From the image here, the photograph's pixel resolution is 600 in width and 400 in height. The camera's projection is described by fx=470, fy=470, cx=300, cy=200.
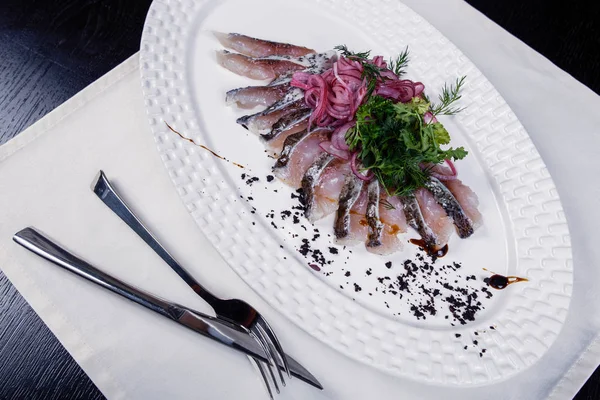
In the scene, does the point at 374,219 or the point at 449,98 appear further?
the point at 449,98

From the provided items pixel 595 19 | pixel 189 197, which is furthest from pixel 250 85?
pixel 595 19

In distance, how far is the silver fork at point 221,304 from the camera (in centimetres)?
212

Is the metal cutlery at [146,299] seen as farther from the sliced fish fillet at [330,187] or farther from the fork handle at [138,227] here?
the sliced fish fillet at [330,187]

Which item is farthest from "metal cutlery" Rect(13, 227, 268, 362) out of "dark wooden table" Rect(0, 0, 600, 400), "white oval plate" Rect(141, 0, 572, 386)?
"dark wooden table" Rect(0, 0, 600, 400)

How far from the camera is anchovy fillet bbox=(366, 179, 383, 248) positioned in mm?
2514

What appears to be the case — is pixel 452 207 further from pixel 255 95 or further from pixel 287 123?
pixel 255 95

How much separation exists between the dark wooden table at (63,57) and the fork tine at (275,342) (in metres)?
0.88

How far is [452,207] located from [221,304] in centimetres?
136

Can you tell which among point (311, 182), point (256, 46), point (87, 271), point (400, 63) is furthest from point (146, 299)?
point (400, 63)

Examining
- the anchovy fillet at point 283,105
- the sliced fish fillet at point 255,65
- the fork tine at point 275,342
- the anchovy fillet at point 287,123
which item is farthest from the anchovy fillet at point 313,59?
the fork tine at point 275,342

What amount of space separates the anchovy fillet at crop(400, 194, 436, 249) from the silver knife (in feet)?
3.22

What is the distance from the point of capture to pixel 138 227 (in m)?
2.35

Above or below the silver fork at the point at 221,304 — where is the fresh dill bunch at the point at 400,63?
above

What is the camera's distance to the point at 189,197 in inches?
94.3
